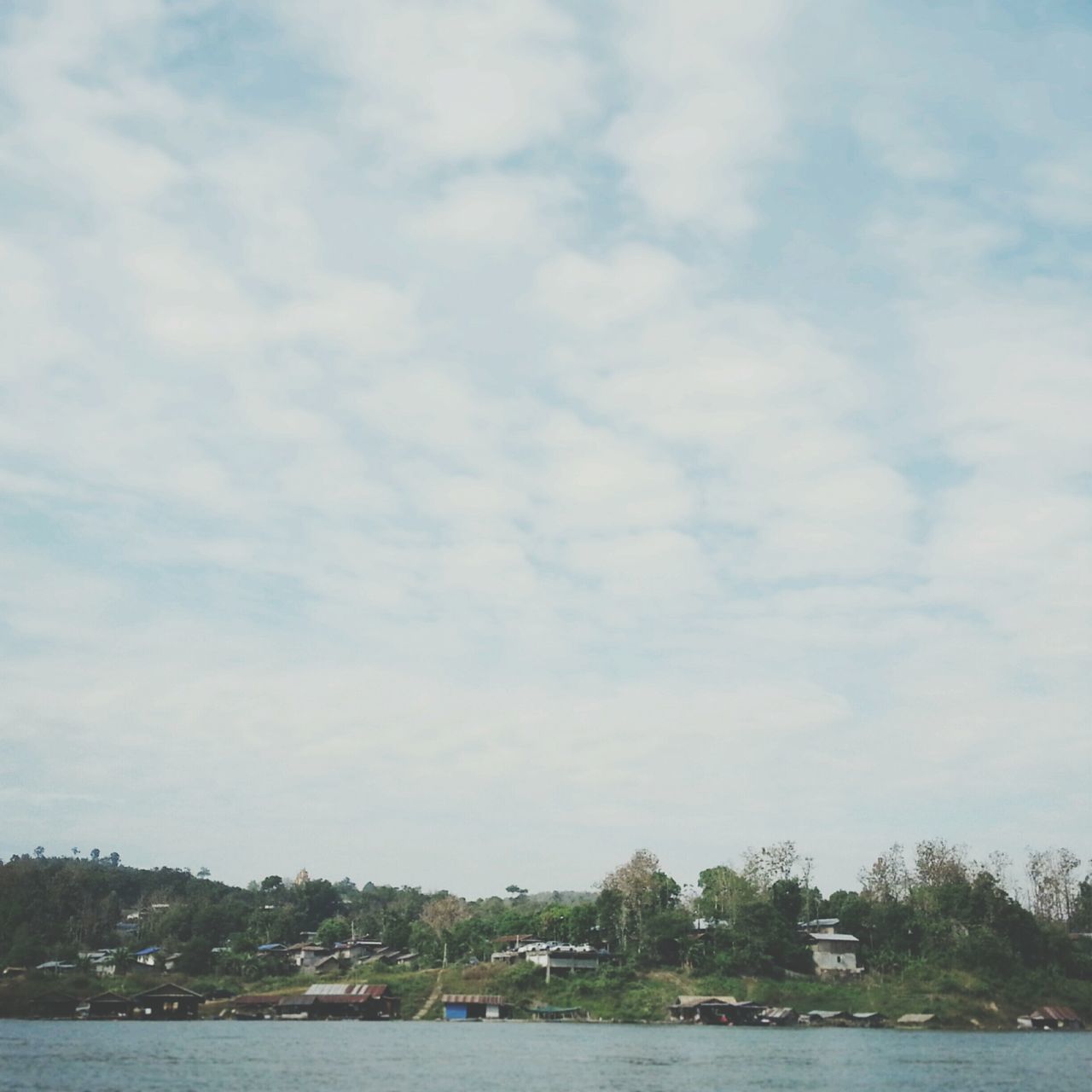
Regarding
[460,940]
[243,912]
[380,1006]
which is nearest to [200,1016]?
[380,1006]

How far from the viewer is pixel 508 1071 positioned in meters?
51.0

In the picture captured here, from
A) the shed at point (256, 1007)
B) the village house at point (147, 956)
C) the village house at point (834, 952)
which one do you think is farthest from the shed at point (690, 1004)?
the village house at point (147, 956)

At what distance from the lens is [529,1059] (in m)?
56.9

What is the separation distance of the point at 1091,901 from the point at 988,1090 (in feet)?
275

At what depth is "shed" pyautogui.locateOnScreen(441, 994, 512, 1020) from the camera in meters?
90.2

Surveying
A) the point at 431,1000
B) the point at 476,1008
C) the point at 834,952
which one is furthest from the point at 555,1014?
the point at 834,952

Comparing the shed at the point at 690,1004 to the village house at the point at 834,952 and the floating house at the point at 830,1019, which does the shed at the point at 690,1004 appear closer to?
the floating house at the point at 830,1019

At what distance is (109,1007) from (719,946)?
2079 inches

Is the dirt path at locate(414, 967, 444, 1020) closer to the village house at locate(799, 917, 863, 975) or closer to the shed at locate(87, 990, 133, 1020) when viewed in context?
the shed at locate(87, 990, 133, 1020)

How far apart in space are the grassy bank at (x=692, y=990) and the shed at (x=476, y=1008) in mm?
1322

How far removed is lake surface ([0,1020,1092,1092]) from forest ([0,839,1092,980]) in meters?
12.8

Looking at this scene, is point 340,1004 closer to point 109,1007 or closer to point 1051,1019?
point 109,1007

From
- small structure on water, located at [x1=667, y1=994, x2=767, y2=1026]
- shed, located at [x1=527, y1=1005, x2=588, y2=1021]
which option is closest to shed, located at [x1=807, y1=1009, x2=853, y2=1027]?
small structure on water, located at [x1=667, y1=994, x2=767, y2=1026]

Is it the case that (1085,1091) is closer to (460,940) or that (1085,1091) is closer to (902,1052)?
(902,1052)
